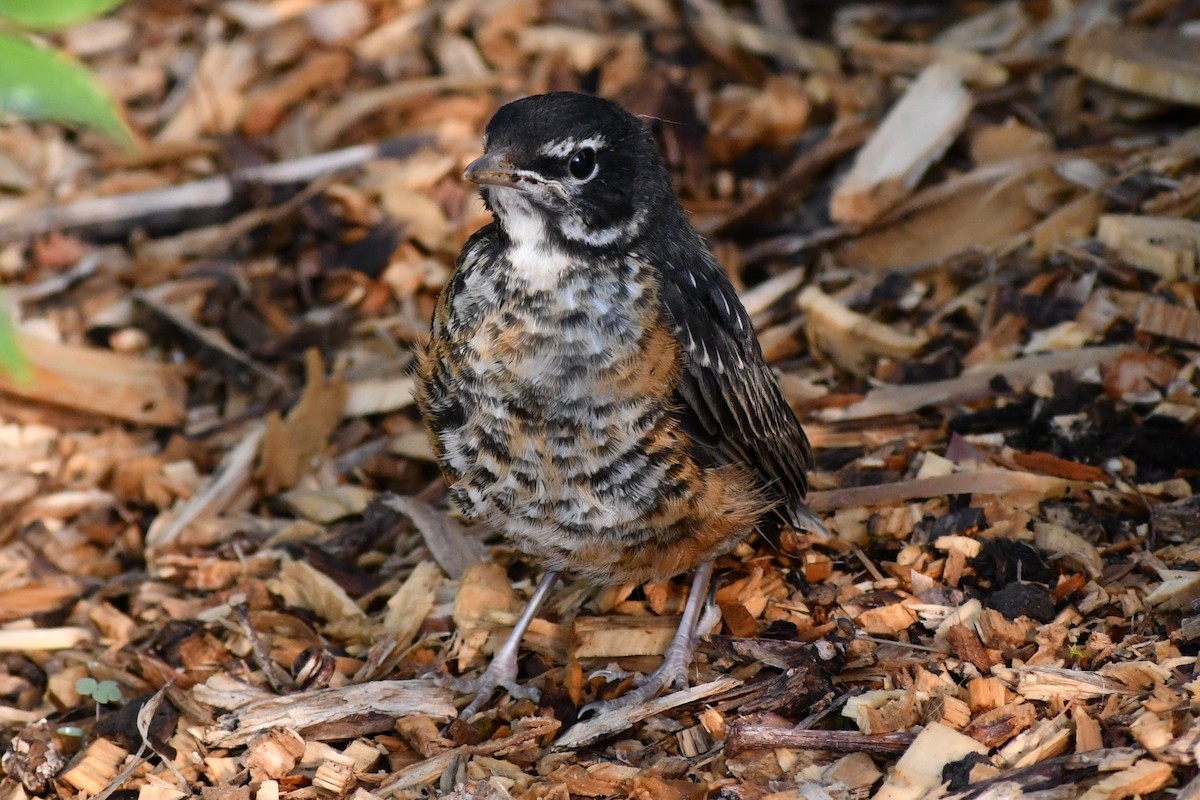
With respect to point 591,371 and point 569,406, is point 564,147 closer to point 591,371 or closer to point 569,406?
point 591,371

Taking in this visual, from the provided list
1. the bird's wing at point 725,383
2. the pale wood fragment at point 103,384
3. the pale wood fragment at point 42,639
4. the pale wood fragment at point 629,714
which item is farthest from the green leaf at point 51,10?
the pale wood fragment at point 103,384

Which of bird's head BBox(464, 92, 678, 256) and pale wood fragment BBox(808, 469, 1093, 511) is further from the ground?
bird's head BBox(464, 92, 678, 256)

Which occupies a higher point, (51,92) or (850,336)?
(51,92)

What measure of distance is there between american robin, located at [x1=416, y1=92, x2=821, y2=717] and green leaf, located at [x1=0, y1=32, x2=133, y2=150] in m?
1.97

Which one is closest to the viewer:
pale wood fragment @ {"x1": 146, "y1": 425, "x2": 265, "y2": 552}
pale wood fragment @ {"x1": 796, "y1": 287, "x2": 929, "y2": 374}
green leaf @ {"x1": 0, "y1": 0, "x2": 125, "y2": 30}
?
green leaf @ {"x1": 0, "y1": 0, "x2": 125, "y2": 30}

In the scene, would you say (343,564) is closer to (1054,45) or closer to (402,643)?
(402,643)

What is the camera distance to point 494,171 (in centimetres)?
416

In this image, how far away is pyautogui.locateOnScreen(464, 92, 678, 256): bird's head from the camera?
13.7ft

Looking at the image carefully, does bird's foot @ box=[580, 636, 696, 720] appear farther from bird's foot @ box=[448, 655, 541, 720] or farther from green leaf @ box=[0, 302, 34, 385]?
green leaf @ box=[0, 302, 34, 385]

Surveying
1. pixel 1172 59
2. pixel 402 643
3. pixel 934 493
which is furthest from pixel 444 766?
pixel 1172 59

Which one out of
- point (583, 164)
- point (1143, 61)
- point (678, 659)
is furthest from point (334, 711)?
point (1143, 61)

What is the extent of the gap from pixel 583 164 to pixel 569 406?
0.79 m

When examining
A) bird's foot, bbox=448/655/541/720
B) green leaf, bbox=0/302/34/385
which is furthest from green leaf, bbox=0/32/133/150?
bird's foot, bbox=448/655/541/720

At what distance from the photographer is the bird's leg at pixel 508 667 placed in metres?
4.54
